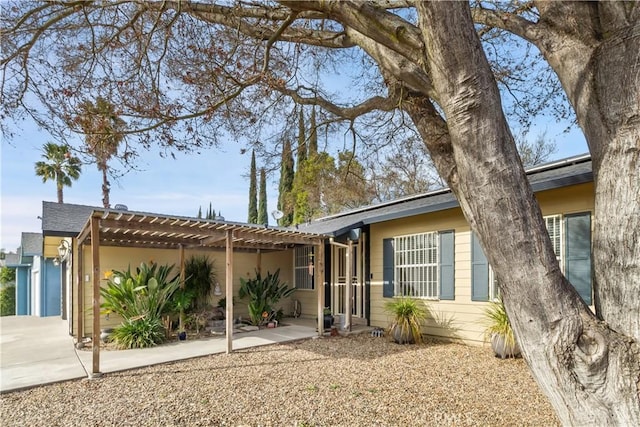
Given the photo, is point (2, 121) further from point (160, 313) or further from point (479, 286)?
point (479, 286)

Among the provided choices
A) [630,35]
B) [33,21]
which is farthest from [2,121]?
[630,35]

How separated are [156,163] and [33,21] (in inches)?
91.5

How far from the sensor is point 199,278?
10.2 metres

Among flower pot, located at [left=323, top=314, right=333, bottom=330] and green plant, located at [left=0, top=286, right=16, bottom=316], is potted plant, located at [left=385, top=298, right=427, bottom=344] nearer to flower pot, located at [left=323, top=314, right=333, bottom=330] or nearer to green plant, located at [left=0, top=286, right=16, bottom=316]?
flower pot, located at [left=323, top=314, right=333, bottom=330]

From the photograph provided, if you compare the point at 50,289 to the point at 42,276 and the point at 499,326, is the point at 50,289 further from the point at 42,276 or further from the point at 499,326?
the point at 499,326

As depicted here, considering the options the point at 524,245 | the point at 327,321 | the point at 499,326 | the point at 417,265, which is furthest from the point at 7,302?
the point at 524,245

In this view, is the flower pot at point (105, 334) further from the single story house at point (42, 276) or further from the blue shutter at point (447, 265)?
the blue shutter at point (447, 265)

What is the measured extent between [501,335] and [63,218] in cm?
931

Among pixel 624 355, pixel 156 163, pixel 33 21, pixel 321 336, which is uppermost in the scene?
pixel 33 21

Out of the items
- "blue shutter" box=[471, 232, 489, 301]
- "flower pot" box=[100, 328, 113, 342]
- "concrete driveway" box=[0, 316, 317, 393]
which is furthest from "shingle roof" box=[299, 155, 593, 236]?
"flower pot" box=[100, 328, 113, 342]

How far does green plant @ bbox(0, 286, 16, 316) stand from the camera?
1872cm

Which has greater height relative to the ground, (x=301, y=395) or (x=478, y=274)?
(x=478, y=274)

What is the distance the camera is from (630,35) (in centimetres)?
205

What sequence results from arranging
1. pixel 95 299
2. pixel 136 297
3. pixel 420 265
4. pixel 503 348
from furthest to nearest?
pixel 420 265 → pixel 136 297 → pixel 503 348 → pixel 95 299
